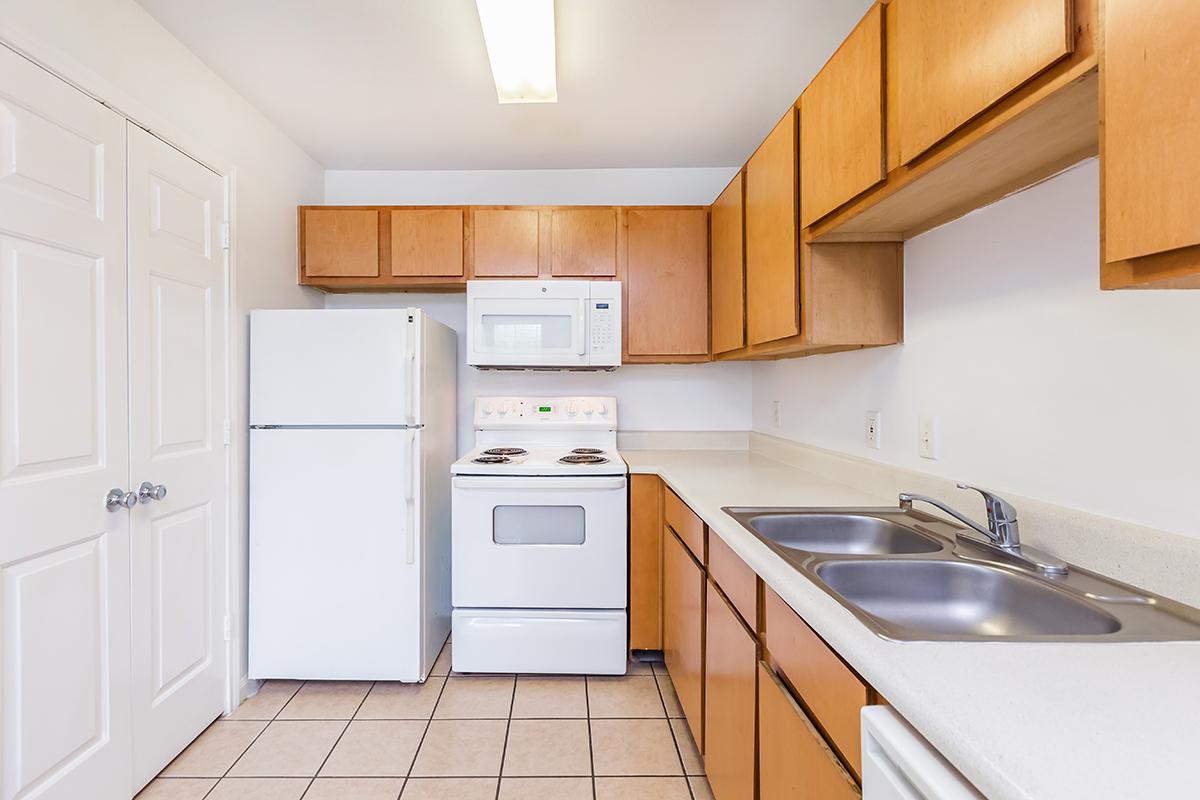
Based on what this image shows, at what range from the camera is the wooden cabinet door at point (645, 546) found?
231cm

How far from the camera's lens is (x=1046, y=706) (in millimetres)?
587

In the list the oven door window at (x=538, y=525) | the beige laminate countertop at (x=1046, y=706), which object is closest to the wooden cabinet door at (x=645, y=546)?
the oven door window at (x=538, y=525)

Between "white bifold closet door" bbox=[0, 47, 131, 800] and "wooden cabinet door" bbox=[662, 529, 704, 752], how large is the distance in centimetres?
168

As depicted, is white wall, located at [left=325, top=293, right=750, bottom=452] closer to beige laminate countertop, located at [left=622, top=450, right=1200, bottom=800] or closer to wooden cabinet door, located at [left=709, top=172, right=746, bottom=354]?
wooden cabinet door, located at [left=709, top=172, right=746, bottom=354]

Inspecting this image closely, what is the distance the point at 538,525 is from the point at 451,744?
0.82m

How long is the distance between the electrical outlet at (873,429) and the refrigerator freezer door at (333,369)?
1646 mm

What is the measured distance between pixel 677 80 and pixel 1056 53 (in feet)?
5.11

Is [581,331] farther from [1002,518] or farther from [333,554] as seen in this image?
[1002,518]

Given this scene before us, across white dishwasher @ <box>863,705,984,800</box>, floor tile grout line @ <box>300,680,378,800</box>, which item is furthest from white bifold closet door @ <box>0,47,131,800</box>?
white dishwasher @ <box>863,705,984,800</box>

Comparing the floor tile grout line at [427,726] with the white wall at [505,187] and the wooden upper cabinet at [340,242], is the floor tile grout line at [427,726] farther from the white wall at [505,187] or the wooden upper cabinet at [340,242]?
the white wall at [505,187]

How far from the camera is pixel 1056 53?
71 centimetres

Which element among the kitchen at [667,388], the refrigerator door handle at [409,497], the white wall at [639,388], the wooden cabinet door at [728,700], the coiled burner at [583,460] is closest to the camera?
the kitchen at [667,388]

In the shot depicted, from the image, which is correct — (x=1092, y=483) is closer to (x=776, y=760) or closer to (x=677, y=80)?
(x=776, y=760)

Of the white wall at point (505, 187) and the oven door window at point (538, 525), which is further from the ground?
the white wall at point (505, 187)
